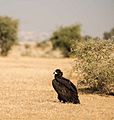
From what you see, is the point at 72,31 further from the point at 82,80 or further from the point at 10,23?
the point at 82,80

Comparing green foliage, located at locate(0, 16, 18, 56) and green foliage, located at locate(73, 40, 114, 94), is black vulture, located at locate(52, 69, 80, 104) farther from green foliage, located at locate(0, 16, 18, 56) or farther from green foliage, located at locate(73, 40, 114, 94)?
green foliage, located at locate(0, 16, 18, 56)

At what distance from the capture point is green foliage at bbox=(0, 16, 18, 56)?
73.0m

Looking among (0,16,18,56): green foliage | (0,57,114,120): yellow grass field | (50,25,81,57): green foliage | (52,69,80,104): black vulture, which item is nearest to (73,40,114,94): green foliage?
(0,57,114,120): yellow grass field

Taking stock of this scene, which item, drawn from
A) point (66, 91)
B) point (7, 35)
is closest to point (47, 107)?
point (66, 91)

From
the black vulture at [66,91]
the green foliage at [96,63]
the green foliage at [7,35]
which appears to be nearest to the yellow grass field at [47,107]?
the black vulture at [66,91]

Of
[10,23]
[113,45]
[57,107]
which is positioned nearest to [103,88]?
[113,45]

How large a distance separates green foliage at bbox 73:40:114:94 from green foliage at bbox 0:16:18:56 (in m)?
52.1

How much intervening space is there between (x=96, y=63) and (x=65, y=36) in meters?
54.2

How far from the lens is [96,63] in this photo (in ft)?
67.5

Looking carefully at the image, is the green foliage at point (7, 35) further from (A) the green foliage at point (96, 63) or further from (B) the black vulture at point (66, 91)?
(B) the black vulture at point (66, 91)

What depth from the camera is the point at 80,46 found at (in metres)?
21.2

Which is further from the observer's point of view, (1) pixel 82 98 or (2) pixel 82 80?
(2) pixel 82 80

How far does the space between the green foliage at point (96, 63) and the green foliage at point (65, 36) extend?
171 ft

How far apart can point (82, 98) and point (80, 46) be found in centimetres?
345
